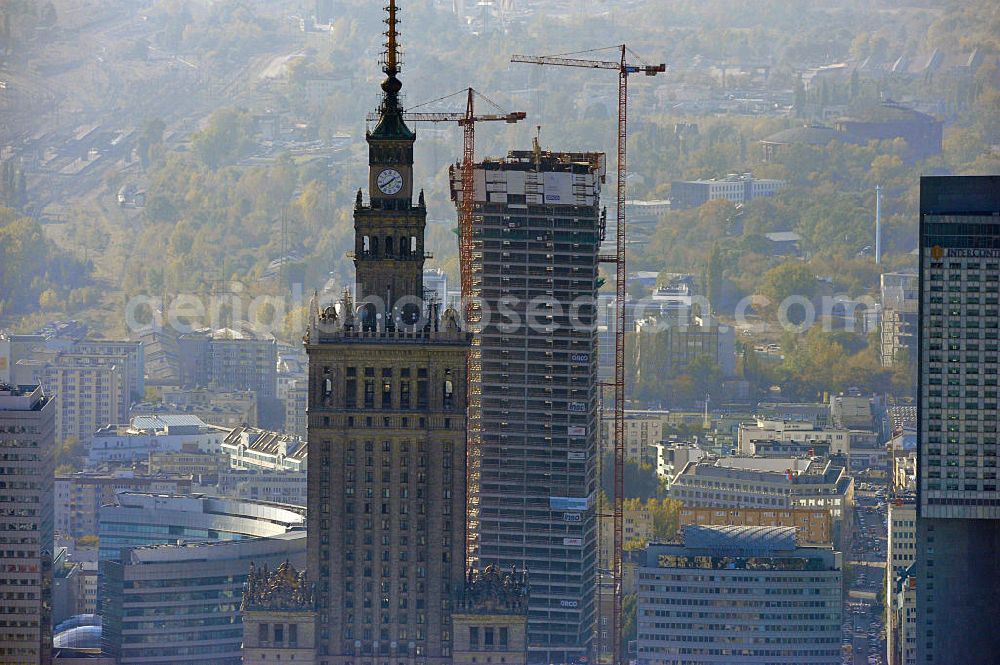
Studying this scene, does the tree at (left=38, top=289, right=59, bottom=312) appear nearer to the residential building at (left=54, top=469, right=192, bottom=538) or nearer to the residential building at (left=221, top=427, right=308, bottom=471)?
the residential building at (left=221, top=427, right=308, bottom=471)

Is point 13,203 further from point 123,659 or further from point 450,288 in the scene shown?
point 123,659

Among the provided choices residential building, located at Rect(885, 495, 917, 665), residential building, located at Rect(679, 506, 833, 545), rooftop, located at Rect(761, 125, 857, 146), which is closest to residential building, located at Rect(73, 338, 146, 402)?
rooftop, located at Rect(761, 125, 857, 146)

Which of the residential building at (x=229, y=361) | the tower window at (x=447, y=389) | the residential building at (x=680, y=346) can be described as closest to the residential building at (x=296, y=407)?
the residential building at (x=229, y=361)

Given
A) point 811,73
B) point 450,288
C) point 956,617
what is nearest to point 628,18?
point 811,73

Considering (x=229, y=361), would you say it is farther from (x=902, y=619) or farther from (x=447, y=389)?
(x=447, y=389)

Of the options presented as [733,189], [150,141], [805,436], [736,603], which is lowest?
[736,603]

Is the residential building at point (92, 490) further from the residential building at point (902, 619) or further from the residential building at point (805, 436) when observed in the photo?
the residential building at point (902, 619)

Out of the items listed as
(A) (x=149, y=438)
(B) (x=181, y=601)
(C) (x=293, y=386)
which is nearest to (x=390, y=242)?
(B) (x=181, y=601)
